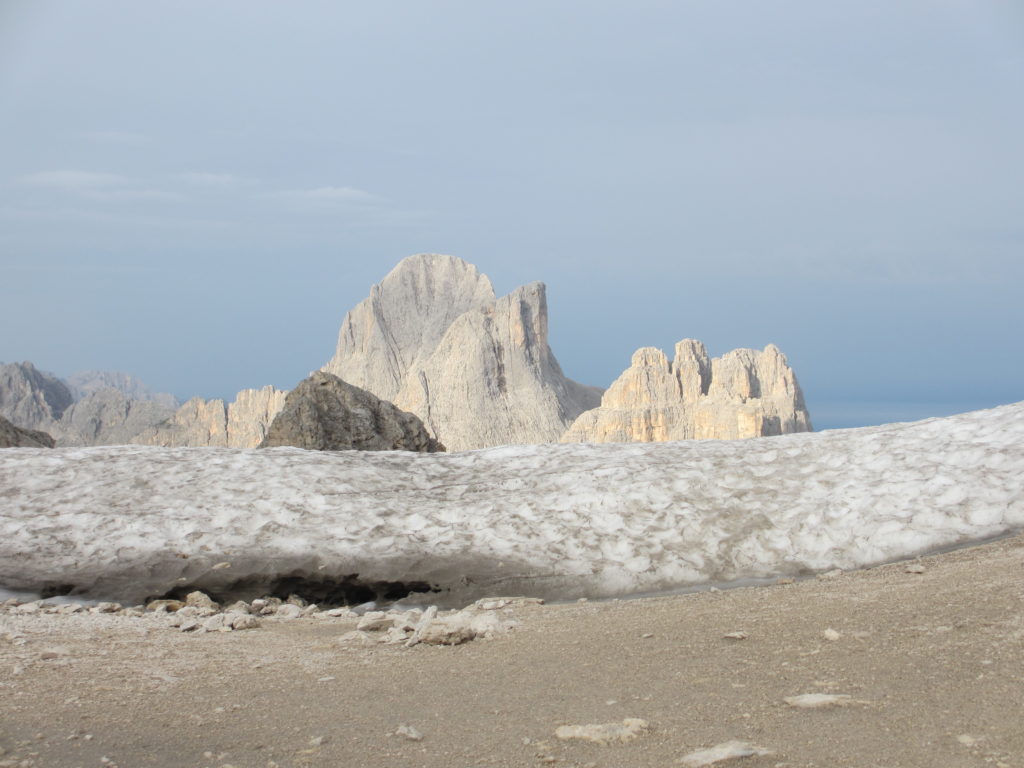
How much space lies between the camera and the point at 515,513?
1164 centimetres

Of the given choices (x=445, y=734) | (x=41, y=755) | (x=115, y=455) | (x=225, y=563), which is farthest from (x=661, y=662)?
(x=115, y=455)

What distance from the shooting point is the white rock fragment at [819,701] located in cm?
513

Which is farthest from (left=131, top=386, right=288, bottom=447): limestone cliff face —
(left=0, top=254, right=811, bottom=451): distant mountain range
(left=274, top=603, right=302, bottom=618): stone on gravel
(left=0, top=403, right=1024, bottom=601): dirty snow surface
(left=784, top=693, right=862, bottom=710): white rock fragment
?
(left=784, top=693, right=862, bottom=710): white rock fragment

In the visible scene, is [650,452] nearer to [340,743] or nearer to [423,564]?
[423,564]

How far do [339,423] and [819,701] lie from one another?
16.1 metres

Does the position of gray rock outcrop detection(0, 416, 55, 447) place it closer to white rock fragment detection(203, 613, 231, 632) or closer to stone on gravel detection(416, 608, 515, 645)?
white rock fragment detection(203, 613, 231, 632)

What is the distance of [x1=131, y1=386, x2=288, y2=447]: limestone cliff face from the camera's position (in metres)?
178

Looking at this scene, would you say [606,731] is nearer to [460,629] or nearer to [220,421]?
[460,629]

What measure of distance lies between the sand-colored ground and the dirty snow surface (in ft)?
6.67

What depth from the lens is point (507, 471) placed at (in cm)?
1330

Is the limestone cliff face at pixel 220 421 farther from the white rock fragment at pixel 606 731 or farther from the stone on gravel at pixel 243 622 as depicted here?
the white rock fragment at pixel 606 731

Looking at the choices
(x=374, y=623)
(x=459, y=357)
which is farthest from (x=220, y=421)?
(x=374, y=623)

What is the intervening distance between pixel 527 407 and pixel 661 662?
464 ft

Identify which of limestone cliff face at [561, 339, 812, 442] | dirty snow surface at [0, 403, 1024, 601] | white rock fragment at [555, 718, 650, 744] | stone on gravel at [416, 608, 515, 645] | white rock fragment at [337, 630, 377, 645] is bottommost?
white rock fragment at [555, 718, 650, 744]
